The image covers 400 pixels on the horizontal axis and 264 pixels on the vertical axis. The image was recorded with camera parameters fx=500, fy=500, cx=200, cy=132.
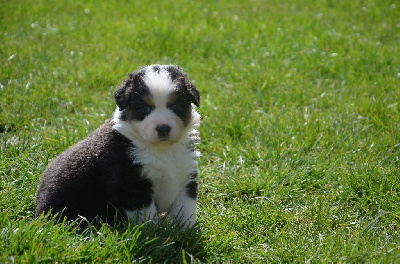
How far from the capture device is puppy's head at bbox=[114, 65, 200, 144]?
3.64 meters

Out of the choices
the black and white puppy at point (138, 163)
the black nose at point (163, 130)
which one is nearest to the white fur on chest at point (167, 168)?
the black and white puppy at point (138, 163)

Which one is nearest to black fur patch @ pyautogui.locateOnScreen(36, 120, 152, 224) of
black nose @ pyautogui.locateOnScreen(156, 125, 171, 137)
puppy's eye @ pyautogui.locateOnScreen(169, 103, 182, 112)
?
black nose @ pyautogui.locateOnScreen(156, 125, 171, 137)

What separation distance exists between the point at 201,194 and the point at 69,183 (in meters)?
1.36

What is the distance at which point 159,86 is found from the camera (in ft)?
12.0

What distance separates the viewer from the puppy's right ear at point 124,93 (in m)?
3.77

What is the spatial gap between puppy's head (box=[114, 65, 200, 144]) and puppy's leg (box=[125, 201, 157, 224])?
503 millimetres

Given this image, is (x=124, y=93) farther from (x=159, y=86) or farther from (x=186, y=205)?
(x=186, y=205)

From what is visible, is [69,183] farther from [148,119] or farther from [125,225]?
[148,119]

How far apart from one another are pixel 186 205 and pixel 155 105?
33.3 inches

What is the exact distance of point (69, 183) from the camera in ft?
12.6

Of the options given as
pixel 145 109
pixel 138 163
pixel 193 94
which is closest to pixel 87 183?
pixel 138 163

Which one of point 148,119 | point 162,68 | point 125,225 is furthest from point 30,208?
point 162,68

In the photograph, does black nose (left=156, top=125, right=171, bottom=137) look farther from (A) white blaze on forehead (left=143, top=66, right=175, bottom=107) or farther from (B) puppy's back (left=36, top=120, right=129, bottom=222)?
(B) puppy's back (left=36, top=120, right=129, bottom=222)

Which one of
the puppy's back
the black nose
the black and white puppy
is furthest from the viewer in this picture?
the puppy's back
